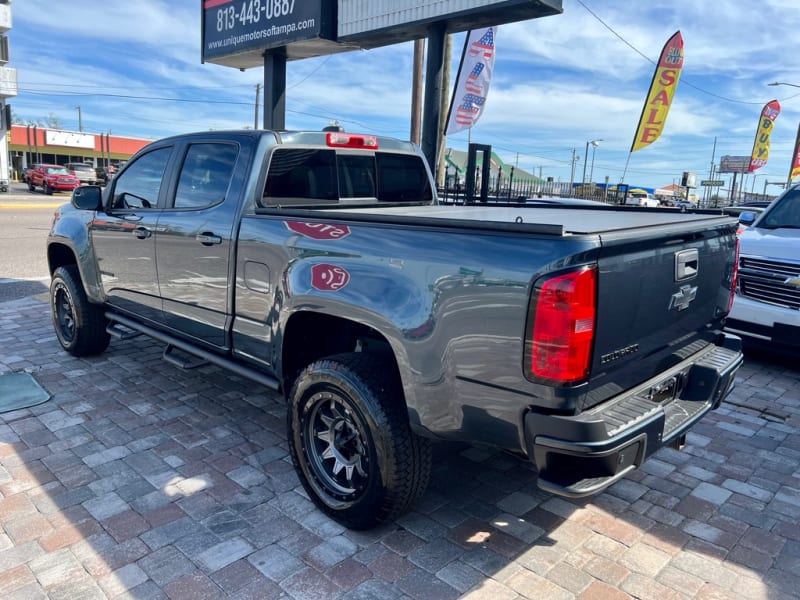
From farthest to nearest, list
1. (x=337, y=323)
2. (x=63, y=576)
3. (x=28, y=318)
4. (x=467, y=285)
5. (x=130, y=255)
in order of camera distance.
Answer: (x=28, y=318) < (x=130, y=255) < (x=337, y=323) < (x=63, y=576) < (x=467, y=285)

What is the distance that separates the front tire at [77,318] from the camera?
5152 millimetres

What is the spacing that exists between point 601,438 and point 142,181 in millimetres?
3833

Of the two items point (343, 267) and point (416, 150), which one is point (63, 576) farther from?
point (416, 150)

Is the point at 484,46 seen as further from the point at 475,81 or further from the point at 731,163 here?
the point at 731,163

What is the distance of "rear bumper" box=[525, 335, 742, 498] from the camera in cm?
217

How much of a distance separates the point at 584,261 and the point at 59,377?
4.46 meters

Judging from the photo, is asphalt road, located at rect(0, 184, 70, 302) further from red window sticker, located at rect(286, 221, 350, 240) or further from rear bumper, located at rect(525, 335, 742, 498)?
rear bumper, located at rect(525, 335, 742, 498)

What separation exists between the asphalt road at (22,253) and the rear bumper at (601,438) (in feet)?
25.2

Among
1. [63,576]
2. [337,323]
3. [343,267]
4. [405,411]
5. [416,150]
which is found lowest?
[63,576]

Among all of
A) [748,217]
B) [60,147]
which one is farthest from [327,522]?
[60,147]

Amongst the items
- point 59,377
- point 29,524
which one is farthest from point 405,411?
point 59,377

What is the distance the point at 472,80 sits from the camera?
1010cm

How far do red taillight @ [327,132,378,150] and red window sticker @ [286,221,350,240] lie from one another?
1108 millimetres

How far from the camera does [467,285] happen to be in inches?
91.4
